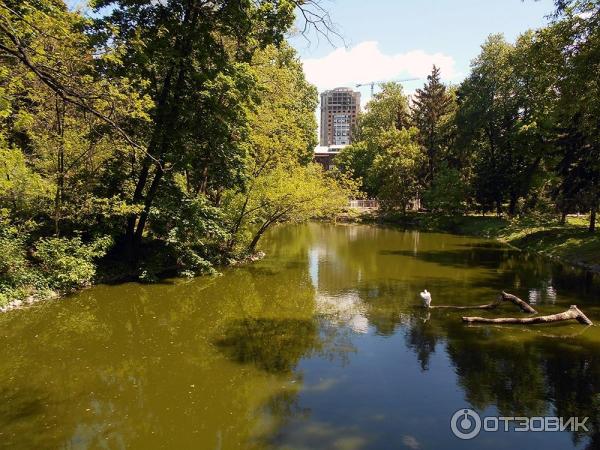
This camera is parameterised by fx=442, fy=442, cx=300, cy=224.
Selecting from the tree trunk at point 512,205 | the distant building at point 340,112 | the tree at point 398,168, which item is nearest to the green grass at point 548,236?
the tree trunk at point 512,205

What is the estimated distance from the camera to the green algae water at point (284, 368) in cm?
752

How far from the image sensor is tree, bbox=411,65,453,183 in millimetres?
52562

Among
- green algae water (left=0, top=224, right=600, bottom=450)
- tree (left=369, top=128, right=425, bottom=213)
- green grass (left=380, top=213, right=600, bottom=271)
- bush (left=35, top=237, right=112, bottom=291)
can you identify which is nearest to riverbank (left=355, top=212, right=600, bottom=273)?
green grass (left=380, top=213, right=600, bottom=271)

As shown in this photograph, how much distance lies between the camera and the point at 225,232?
1973 cm

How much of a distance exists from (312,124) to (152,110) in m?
32.0

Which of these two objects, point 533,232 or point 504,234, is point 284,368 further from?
point 504,234

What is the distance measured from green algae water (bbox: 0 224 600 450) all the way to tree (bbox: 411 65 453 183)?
36.8 meters

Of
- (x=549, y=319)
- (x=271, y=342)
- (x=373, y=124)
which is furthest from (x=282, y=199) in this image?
(x=373, y=124)

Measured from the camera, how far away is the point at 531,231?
31719 mm

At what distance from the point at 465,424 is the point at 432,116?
49373 mm

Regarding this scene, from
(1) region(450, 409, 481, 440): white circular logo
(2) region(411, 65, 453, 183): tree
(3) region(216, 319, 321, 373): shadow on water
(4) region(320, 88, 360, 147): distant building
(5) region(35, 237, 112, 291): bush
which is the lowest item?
(1) region(450, 409, 481, 440): white circular logo

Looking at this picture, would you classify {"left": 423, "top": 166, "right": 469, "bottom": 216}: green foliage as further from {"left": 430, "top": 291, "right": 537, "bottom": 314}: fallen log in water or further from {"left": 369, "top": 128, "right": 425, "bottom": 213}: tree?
{"left": 430, "top": 291, "right": 537, "bottom": 314}: fallen log in water

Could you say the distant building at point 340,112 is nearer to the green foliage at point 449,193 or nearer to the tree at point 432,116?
the tree at point 432,116

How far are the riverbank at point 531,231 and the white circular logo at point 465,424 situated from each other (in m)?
17.0
